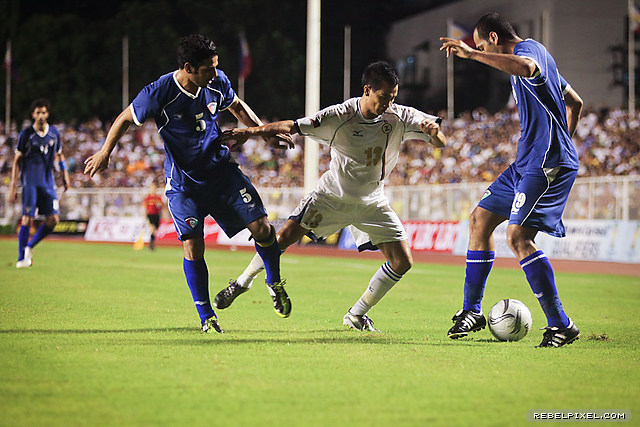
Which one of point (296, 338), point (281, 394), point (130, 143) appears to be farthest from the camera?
point (130, 143)

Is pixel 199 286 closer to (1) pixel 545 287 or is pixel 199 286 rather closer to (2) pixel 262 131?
(2) pixel 262 131

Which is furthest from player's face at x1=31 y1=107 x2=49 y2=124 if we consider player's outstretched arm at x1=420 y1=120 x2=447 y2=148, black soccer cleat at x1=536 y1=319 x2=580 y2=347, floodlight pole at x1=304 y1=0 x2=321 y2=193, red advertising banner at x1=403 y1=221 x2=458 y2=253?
red advertising banner at x1=403 y1=221 x2=458 y2=253

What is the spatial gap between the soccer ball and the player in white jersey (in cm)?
107

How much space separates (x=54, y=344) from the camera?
7055mm

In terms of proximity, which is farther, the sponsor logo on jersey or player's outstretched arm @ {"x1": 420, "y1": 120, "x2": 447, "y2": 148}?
player's outstretched arm @ {"x1": 420, "y1": 120, "x2": 447, "y2": 148}

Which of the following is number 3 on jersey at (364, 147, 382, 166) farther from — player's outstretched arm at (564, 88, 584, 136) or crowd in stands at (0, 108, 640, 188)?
crowd in stands at (0, 108, 640, 188)

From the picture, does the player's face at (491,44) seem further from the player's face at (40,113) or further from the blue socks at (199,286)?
the player's face at (40,113)

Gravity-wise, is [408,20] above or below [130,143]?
above

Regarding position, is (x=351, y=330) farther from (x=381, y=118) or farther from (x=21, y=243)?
(x=21, y=243)

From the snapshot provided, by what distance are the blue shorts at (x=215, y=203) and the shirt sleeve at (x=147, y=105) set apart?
2.31ft

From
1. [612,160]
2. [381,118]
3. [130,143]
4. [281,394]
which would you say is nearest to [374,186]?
[381,118]

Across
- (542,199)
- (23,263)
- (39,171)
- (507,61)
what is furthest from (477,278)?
(23,263)

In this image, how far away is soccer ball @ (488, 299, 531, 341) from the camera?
25.4 ft

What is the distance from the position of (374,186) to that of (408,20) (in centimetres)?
5090
